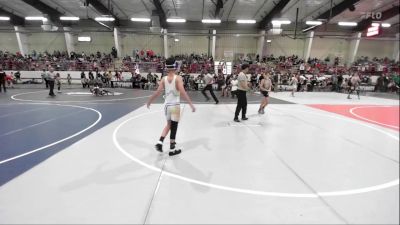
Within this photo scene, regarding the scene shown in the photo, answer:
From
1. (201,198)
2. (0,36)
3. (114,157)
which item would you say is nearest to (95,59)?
(0,36)

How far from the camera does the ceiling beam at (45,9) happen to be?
23578mm

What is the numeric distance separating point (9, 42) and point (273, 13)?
28546mm

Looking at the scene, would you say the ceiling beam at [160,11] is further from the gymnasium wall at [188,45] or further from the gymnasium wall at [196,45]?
the gymnasium wall at [196,45]

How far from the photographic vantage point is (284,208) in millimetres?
3209

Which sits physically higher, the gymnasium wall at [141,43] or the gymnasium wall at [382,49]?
the gymnasium wall at [141,43]

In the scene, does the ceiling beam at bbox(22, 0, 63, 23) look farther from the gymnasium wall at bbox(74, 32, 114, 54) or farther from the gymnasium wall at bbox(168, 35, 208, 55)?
the gymnasium wall at bbox(168, 35, 208, 55)

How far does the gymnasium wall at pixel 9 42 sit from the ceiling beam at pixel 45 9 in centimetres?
509

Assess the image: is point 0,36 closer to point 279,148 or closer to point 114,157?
point 114,157

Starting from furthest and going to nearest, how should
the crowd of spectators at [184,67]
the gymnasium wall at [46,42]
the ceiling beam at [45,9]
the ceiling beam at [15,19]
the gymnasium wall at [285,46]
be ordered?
the gymnasium wall at [285,46] → the gymnasium wall at [46,42] → the ceiling beam at [15,19] → the crowd of spectators at [184,67] → the ceiling beam at [45,9]

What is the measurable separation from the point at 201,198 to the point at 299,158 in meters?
2.47

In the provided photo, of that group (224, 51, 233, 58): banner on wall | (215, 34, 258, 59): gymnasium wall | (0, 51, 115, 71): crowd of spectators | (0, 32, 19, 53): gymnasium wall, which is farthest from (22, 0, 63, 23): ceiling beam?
(224, 51, 233, 58): banner on wall

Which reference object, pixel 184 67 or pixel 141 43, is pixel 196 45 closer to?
pixel 141 43

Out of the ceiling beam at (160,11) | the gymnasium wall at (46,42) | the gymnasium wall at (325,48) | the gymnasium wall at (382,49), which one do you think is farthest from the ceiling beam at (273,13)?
the gymnasium wall at (46,42)

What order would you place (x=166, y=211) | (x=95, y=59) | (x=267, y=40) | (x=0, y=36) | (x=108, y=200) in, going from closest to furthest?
(x=166, y=211)
(x=108, y=200)
(x=0, y=36)
(x=95, y=59)
(x=267, y=40)
